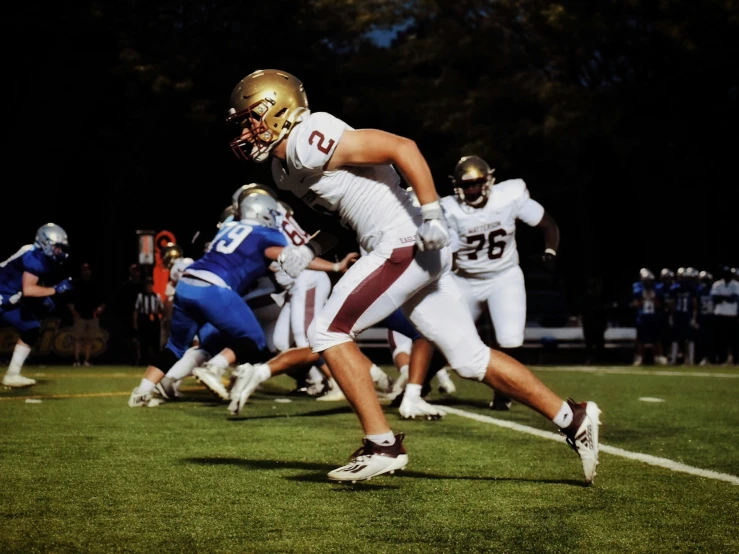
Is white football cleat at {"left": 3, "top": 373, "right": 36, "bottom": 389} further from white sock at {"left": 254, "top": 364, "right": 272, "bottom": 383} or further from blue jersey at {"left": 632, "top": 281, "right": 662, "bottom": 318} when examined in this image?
blue jersey at {"left": 632, "top": 281, "right": 662, "bottom": 318}

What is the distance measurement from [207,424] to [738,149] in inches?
793

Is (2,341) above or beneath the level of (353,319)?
beneath

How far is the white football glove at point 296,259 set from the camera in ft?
19.1

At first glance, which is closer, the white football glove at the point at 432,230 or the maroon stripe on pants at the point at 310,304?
the white football glove at the point at 432,230

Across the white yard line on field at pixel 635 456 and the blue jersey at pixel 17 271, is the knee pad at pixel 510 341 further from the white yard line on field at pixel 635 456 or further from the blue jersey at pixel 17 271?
the blue jersey at pixel 17 271

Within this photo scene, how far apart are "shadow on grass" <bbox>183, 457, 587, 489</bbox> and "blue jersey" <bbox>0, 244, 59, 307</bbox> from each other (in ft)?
21.9

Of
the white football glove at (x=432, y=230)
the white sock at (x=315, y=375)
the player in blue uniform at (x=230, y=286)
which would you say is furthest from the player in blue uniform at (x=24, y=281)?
the white football glove at (x=432, y=230)

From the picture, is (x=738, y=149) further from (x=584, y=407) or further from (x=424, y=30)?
(x=584, y=407)

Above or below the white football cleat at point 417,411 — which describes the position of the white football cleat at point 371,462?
above

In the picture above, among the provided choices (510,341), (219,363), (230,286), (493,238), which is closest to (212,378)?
(219,363)

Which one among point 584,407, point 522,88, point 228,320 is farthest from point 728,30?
point 584,407

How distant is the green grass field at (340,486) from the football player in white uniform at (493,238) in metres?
0.90

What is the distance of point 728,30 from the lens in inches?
943

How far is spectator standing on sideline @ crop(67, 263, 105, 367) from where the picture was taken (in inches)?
723
